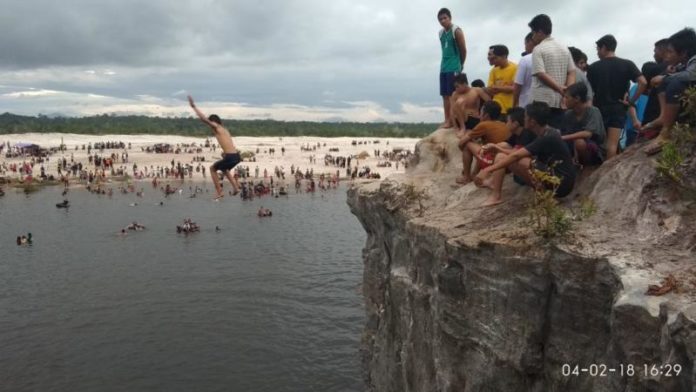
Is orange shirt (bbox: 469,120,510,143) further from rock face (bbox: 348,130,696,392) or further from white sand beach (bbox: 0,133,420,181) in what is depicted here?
white sand beach (bbox: 0,133,420,181)

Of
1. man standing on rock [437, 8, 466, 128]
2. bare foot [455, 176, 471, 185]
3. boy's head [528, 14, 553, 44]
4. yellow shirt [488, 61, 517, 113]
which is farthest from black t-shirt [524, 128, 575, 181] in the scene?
man standing on rock [437, 8, 466, 128]

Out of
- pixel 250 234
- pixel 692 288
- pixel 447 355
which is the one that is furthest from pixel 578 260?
pixel 250 234

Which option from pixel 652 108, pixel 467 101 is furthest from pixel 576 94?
pixel 467 101

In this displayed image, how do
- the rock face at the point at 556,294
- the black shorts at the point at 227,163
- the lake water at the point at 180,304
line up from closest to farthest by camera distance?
1. the rock face at the point at 556,294
2. the black shorts at the point at 227,163
3. the lake water at the point at 180,304

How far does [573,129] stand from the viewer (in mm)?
8969

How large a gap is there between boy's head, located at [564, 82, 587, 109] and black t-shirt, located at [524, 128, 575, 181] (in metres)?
0.77

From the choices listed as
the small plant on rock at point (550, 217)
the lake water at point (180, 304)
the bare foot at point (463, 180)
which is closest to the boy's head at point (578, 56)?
the bare foot at point (463, 180)

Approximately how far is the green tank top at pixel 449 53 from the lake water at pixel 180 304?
12.2m

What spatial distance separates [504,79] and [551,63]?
2.37 m

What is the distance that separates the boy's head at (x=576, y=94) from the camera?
844 centimetres

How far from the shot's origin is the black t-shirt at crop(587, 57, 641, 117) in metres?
9.54

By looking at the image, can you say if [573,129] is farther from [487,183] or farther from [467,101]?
[467,101]

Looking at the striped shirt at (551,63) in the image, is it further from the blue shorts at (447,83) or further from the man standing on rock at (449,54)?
the blue shorts at (447,83)

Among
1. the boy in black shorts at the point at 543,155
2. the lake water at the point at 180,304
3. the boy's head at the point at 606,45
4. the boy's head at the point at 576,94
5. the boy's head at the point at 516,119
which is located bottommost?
the lake water at the point at 180,304
